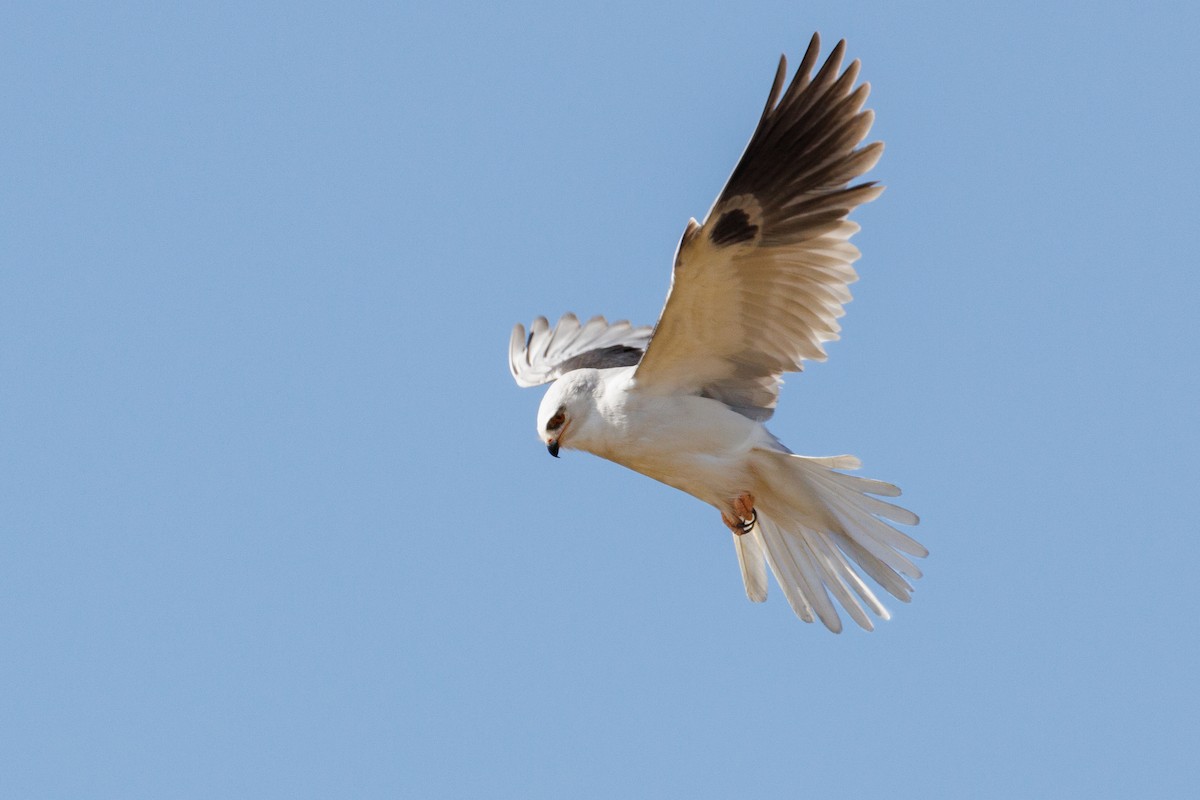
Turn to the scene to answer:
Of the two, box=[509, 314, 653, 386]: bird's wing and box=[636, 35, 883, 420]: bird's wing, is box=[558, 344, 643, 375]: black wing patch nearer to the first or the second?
box=[509, 314, 653, 386]: bird's wing

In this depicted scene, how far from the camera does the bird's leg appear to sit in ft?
23.6

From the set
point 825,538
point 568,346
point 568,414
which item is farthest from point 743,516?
point 568,346

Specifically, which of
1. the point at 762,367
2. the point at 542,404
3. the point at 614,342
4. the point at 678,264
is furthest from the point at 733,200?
the point at 614,342

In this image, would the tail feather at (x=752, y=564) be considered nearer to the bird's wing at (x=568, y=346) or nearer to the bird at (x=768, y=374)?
the bird at (x=768, y=374)

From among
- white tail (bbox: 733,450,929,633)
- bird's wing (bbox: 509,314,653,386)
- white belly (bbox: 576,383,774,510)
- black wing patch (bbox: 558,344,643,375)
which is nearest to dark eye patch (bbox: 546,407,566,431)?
white belly (bbox: 576,383,774,510)

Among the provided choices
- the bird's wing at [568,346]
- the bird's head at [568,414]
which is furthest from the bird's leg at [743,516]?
the bird's wing at [568,346]

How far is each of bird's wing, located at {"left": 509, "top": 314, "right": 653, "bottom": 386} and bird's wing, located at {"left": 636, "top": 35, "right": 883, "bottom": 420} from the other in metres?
1.56

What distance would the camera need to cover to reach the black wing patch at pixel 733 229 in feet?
21.0

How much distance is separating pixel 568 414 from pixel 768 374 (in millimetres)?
803

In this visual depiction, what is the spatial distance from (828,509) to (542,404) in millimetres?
1215

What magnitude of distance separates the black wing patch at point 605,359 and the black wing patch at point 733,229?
1840mm

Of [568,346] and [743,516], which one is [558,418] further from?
[568,346]

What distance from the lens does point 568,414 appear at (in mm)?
7012

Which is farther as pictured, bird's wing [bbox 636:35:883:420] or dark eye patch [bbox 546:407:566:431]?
dark eye patch [bbox 546:407:566:431]
